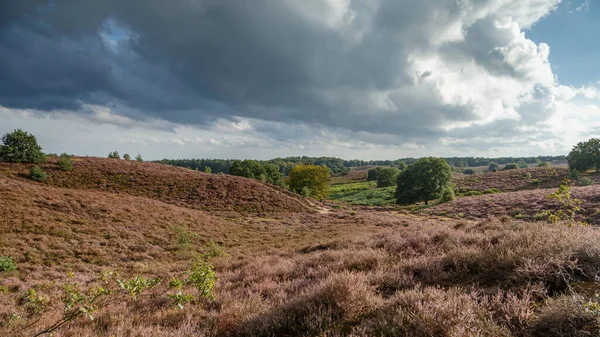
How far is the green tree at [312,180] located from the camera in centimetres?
7106

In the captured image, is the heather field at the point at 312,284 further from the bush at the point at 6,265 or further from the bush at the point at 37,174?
the bush at the point at 37,174

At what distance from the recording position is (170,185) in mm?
42438

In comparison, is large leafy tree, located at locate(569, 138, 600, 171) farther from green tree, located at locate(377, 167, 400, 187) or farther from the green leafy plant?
the green leafy plant

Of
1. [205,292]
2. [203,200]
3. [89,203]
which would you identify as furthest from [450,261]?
[203,200]

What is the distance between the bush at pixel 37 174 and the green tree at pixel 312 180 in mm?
49596

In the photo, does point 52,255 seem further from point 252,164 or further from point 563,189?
point 252,164

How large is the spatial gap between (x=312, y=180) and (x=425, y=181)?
28.8m

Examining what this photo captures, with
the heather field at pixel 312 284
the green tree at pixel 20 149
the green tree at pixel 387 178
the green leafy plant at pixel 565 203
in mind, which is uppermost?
the green tree at pixel 20 149

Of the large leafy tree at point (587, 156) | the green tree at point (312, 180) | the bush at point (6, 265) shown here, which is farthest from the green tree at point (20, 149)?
the large leafy tree at point (587, 156)

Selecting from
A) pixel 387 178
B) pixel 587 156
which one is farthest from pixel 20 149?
pixel 587 156

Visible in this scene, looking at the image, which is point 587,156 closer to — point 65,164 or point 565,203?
point 565,203

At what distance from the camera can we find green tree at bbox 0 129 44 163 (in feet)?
130

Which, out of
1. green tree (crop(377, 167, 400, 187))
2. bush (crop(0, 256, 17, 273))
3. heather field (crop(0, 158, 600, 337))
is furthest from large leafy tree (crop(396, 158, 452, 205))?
bush (crop(0, 256, 17, 273))

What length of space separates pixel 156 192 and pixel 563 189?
44185mm
